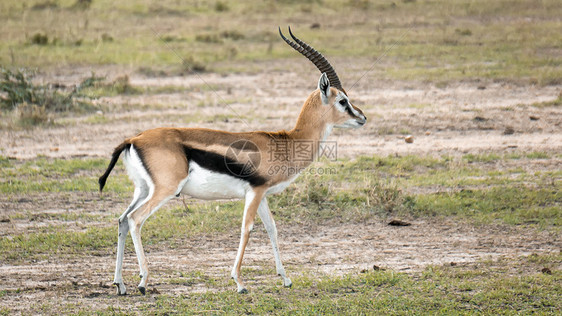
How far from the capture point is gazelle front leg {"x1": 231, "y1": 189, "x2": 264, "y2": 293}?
18.0 feet

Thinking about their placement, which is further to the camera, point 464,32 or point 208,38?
point 208,38

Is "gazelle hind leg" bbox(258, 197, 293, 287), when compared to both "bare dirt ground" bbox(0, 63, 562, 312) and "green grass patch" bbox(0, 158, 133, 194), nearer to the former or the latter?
"bare dirt ground" bbox(0, 63, 562, 312)

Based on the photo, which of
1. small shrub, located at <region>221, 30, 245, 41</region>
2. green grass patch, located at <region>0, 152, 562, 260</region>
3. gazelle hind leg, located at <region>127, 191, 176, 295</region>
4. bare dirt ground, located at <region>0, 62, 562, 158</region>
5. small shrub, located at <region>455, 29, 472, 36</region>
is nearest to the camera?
gazelle hind leg, located at <region>127, 191, 176, 295</region>

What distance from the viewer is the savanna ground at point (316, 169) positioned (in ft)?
18.4

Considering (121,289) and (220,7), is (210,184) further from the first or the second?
(220,7)

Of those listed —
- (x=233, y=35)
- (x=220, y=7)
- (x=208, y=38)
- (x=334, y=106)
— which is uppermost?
(x=220, y=7)

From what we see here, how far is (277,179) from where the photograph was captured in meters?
5.70

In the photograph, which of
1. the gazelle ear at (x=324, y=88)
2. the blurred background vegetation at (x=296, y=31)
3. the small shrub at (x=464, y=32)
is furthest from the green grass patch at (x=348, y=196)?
the small shrub at (x=464, y=32)

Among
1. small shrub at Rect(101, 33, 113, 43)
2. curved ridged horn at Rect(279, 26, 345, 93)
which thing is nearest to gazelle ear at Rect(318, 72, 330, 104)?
curved ridged horn at Rect(279, 26, 345, 93)

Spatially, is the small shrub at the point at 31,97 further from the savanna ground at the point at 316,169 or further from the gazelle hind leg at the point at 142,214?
the gazelle hind leg at the point at 142,214

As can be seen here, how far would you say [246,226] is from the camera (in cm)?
553

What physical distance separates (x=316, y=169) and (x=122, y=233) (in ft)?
13.5

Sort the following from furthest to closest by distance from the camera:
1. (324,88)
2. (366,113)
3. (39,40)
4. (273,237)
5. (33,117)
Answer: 1. (39,40)
2. (366,113)
3. (33,117)
4. (324,88)
5. (273,237)

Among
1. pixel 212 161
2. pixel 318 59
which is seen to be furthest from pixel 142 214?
pixel 318 59
